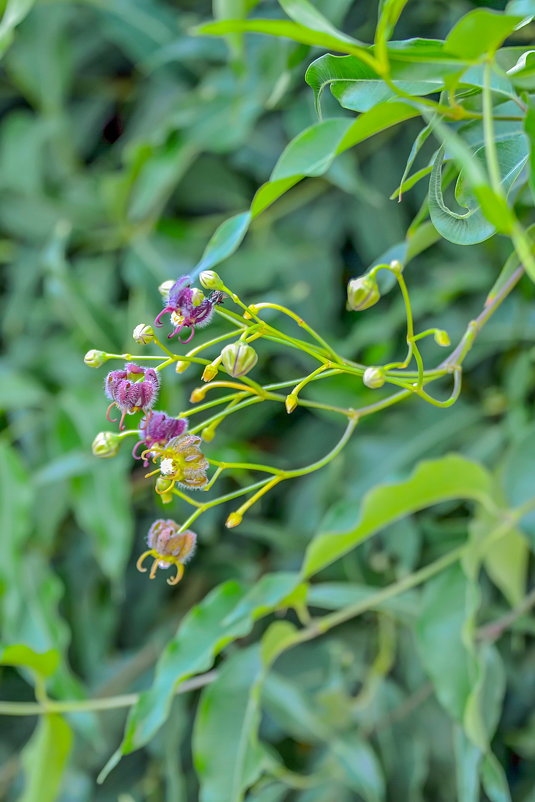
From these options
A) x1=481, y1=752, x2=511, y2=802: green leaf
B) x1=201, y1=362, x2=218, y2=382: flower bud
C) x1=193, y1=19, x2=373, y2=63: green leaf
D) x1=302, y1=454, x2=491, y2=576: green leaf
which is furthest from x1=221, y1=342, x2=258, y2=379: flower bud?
x1=481, y1=752, x2=511, y2=802: green leaf

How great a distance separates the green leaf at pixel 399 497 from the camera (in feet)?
1.73

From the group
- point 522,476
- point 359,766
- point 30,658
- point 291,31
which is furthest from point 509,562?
point 291,31

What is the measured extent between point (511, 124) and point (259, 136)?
1.34ft

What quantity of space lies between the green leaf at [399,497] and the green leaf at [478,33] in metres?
0.28

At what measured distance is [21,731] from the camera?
869 mm

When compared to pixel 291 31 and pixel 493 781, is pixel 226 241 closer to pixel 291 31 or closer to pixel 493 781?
pixel 291 31

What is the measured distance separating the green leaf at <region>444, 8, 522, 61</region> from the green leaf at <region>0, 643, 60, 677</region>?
1.36 ft

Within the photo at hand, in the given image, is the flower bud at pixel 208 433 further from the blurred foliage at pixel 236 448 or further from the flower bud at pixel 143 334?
the blurred foliage at pixel 236 448

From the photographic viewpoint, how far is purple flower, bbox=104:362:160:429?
0.34 meters

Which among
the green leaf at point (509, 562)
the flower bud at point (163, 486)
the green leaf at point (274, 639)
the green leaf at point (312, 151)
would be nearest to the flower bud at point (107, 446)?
the flower bud at point (163, 486)

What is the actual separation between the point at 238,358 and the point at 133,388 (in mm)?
46

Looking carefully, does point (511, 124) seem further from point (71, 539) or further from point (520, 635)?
point (71, 539)

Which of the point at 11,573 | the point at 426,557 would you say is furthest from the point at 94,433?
the point at 426,557

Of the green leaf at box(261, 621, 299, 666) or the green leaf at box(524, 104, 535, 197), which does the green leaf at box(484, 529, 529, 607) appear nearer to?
the green leaf at box(261, 621, 299, 666)
